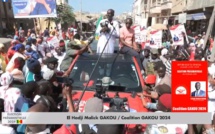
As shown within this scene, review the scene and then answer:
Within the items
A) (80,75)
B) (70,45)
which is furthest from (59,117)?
(70,45)

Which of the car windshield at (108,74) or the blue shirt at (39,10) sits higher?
the blue shirt at (39,10)

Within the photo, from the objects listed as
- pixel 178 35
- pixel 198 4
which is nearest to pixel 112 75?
pixel 178 35

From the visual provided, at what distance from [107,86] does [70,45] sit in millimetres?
2287

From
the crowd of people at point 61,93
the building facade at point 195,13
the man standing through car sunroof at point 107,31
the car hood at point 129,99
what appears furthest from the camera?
the building facade at point 195,13

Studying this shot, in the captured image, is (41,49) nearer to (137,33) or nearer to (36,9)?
(36,9)

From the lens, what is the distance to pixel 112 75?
15.8 ft

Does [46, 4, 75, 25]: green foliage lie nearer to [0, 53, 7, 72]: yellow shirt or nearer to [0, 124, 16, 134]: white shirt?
[0, 53, 7, 72]: yellow shirt

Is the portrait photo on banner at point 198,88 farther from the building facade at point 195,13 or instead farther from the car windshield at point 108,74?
the building facade at point 195,13

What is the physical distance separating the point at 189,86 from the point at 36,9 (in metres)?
10.7

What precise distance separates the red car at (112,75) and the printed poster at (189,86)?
6.30 feet

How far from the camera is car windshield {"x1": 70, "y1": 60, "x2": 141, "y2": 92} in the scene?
4.64 m

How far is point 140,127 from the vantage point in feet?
11.1

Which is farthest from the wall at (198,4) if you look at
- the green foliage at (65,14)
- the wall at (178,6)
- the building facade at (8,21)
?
the building facade at (8,21)

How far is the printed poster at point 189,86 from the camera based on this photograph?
7.52ft
